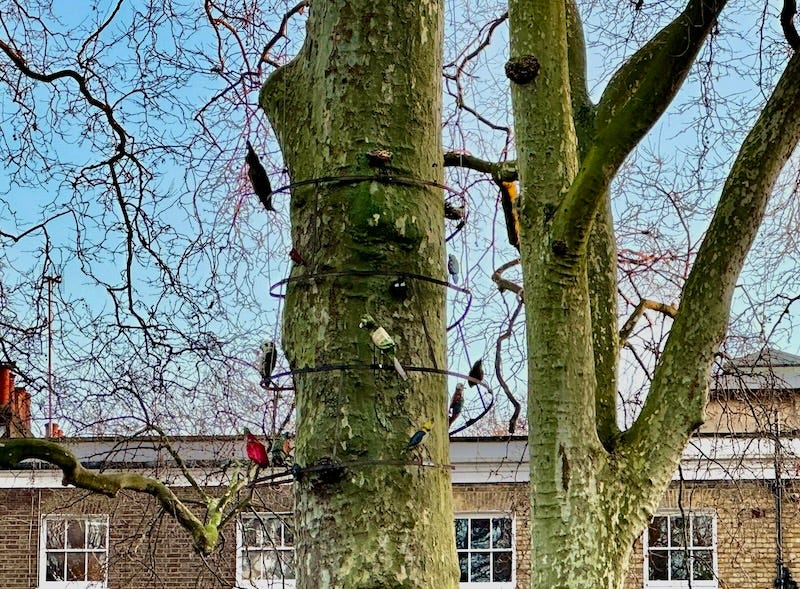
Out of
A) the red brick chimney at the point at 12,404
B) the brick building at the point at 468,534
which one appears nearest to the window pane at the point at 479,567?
the brick building at the point at 468,534

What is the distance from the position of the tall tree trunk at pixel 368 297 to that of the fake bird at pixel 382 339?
0.7 inches

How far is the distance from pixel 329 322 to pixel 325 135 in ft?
1.62

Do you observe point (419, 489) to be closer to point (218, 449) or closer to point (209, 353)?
point (209, 353)

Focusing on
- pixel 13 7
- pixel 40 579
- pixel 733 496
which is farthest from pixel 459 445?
pixel 13 7

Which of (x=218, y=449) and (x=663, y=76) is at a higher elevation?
(x=663, y=76)

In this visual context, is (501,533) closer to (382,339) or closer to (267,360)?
(267,360)

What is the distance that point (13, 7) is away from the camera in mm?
7027

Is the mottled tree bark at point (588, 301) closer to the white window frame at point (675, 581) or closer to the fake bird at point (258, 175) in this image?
the fake bird at point (258, 175)

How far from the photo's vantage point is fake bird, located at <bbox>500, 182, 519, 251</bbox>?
4.05 meters

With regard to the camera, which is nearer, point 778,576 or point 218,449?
point 218,449

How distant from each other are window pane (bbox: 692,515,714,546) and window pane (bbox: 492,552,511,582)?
2.28m

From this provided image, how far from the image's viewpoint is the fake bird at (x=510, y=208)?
4.05 m

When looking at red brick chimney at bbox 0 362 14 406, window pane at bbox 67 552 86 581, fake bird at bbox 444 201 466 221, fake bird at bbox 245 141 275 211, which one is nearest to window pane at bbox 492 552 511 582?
window pane at bbox 67 552 86 581

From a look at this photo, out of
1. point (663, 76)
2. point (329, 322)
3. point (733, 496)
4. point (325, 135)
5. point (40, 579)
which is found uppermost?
point (663, 76)
